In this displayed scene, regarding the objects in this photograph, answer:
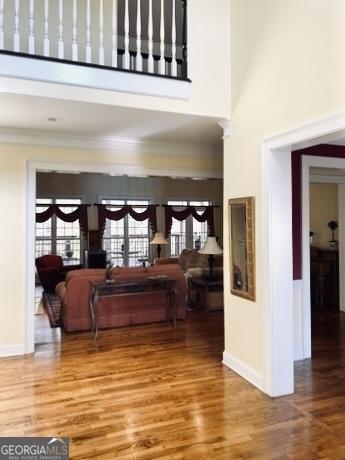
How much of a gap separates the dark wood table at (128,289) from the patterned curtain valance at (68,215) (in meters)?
5.32

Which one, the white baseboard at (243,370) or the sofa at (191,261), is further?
the sofa at (191,261)

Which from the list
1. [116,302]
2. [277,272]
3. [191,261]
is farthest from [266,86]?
[191,261]

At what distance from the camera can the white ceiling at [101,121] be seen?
3.39m

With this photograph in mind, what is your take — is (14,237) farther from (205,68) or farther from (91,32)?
(205,68)

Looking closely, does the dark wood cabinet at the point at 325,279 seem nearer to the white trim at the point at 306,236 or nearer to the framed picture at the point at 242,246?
the white trim at the point at 306,236

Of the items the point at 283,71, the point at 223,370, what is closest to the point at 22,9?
the point at 283,71

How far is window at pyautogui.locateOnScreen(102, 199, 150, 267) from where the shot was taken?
10891 millimetres

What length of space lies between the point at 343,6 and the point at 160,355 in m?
3.76

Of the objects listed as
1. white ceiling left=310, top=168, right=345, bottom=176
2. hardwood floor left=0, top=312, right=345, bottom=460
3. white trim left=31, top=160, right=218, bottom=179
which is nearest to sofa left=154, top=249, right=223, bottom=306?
white trim left=31, top=160, right=218, bottom=179

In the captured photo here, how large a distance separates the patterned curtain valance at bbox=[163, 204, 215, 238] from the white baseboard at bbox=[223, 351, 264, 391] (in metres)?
7.21

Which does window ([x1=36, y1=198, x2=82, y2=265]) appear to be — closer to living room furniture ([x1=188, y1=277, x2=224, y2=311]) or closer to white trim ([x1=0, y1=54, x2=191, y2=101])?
living room furniture ([x1=188, y1=277, x2=224, y2=311])

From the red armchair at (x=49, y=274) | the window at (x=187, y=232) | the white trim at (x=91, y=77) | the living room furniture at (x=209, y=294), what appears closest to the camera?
the white trim at (x=91, y=77)

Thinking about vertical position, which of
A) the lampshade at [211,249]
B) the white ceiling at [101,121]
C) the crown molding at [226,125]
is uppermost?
the white ceiling at [101,121]

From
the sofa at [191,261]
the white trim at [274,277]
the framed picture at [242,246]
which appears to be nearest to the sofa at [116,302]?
the framed picture at [242,246]
